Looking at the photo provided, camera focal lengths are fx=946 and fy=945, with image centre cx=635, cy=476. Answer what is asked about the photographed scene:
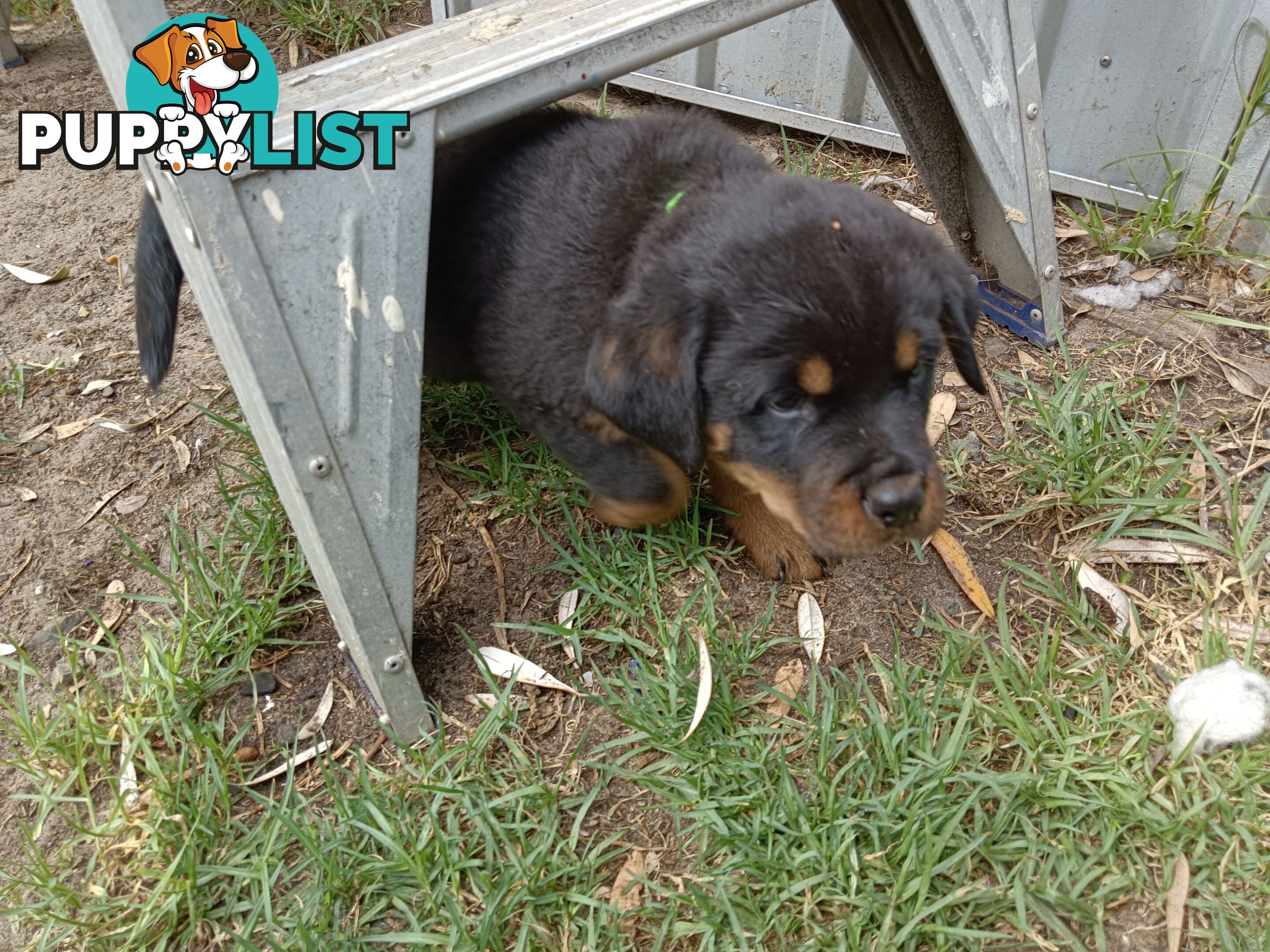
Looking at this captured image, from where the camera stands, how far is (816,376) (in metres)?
1.93

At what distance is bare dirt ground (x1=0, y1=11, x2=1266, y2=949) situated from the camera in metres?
2.48

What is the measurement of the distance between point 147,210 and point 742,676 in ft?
6.65

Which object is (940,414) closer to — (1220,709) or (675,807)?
(1220,709)

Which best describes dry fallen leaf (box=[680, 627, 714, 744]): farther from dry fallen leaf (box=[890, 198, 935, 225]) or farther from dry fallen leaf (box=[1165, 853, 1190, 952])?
dry fallen leaf (box=[890, 198, 935, 225])

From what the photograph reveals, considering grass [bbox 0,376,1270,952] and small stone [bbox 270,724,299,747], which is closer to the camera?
grass [bbox 0,376,1270,952]

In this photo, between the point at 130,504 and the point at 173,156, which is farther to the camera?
the point at 130,504

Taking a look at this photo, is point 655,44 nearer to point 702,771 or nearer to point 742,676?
point 742,676

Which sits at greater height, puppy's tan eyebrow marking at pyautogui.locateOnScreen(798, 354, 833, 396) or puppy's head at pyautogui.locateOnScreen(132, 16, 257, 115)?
puppy's head at pyautogui.locateOnScreen(132, 16, 257, 115)

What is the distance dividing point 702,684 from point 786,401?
712mm

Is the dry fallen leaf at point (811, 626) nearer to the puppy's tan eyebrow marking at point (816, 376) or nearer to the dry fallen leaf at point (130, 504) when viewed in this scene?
the puppy's tan eyebrow marking at point (816, 376)

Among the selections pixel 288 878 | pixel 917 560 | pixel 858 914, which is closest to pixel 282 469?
pixel 288 878

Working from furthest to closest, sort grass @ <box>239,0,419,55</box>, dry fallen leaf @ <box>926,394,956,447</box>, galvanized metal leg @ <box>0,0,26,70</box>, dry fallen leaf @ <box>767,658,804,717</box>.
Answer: galvanized metal leg @ <box>0,0,26,70</box>, grass @ <box>239,0,419,55</box>, dry fallen leaf @ <box>926,394,956,447</box>, dry fallen leaf @ <box>767,658,804,717</box>

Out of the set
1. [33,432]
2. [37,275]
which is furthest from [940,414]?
[37,275]

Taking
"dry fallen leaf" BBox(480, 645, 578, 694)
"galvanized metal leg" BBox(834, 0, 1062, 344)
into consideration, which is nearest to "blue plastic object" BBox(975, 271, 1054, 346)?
"galvanized metal leg" BBox(834, 0, 1062, 344)
